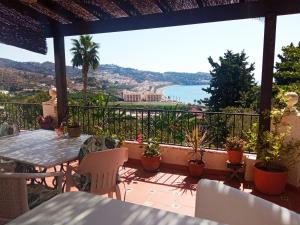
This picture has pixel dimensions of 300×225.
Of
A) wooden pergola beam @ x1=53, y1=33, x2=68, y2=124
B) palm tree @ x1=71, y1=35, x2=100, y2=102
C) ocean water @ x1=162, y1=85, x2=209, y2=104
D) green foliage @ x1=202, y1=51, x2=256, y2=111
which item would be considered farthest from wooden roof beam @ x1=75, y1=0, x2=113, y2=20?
palm tree @ x1=71, y1=35, x2=100, y2=102

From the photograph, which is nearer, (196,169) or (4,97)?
(196,169)

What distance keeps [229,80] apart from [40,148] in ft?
47.6

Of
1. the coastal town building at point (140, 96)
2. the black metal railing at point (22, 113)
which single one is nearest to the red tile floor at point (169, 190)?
the black metal railing at point (22, 113)

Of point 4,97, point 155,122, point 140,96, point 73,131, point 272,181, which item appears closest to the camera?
point 73,131

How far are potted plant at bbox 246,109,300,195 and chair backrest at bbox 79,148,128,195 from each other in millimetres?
1907

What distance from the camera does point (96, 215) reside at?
3.55 feet

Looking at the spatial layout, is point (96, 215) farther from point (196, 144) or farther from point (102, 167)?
point (196, 144)

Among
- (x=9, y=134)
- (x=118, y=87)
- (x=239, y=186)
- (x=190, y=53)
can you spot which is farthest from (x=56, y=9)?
(x=190, y=53)

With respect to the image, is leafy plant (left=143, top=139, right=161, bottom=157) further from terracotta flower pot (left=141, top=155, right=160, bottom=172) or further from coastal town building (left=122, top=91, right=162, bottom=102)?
coastal town building (left=122, top=91, right=162, bottom=102)

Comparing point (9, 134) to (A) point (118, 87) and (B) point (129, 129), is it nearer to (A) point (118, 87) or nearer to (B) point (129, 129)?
(B) point (129, 129)

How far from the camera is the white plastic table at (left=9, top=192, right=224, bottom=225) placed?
3.40 feet

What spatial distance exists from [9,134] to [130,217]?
2632 millimetres

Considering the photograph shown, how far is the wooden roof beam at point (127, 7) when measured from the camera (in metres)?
3.42

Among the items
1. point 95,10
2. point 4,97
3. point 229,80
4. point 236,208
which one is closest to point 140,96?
point 229,80
